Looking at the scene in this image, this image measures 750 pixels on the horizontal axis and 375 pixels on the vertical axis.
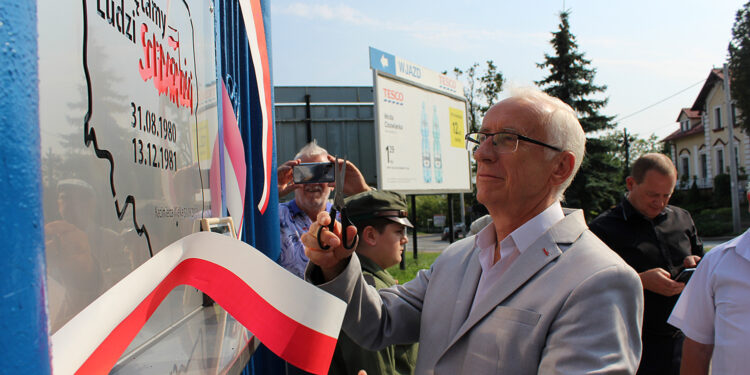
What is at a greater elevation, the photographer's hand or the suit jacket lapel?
the photographer's hand

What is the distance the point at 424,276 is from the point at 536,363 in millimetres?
639

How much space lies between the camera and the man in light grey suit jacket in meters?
1.31

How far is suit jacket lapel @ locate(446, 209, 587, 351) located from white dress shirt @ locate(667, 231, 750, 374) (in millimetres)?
1022

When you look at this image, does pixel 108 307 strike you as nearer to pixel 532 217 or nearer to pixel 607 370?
pixel 607 370

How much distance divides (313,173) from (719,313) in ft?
5.57

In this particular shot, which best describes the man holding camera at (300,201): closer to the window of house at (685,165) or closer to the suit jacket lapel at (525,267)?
the suit jacket lapel at (525,267)

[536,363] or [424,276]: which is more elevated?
[424,276]

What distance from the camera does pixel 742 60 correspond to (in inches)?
1273

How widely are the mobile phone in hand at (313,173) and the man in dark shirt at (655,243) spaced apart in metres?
2.19

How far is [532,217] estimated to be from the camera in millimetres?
1645

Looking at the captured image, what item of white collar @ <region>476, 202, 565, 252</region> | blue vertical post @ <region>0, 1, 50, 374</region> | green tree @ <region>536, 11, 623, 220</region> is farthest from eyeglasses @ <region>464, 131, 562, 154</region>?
green tree @ <region>536, 11, 623, 220</region>

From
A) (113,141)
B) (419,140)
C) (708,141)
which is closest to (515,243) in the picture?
(113,141)

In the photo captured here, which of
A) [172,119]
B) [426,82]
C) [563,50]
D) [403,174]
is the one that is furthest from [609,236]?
[563,50]

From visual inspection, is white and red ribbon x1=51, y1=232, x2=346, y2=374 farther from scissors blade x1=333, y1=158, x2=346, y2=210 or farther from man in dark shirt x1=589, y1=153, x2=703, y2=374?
man in dark shirt x1=589, y1=153, x2=703, y2=374
